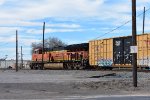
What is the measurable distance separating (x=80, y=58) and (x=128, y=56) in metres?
13.6

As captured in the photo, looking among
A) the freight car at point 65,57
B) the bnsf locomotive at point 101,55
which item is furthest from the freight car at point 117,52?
the freight car at point 65,57

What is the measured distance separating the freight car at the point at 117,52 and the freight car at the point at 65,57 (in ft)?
10.4

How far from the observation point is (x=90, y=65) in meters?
58.5

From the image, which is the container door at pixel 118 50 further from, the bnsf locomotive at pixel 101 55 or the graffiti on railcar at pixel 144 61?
the graffiti on railcar at pixel 144 61

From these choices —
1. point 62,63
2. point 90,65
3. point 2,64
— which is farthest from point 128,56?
point 2,64

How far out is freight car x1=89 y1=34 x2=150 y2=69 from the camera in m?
45.7

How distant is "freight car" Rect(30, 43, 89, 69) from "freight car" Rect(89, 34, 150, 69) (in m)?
3.16

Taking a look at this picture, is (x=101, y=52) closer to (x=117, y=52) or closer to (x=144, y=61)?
(x=117, y=52)

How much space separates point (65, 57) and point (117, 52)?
1544 centimetres

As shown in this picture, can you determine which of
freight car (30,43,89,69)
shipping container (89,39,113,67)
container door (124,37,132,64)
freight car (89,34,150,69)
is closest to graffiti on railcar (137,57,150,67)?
freight car (89,34,150,69)

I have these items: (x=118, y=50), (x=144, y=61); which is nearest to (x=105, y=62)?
(x=118, y=50)

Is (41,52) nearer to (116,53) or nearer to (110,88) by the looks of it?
(116,53)

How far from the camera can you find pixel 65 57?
212ft

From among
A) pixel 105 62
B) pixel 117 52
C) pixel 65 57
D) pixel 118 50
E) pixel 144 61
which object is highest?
pixel 118 50
